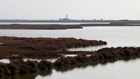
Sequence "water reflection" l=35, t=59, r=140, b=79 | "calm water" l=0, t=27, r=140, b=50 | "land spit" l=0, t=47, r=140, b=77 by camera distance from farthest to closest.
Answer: "calm water" l=0, t=27, r=140, b=50 → "land spit" l=0, t=47, r=140, b=77 → "water reflection" l=35, t=59, r=140, b=79

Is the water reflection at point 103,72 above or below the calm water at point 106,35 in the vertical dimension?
above

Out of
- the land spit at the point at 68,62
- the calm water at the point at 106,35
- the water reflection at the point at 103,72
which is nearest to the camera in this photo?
the water reflection at the point at 103,72

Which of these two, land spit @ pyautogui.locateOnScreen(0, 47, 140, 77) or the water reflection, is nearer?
the water reflection

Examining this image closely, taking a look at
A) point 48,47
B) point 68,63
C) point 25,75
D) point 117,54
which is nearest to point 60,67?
point 68,63

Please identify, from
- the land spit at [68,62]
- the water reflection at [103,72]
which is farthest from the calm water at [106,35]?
the water reflection at [103,72]

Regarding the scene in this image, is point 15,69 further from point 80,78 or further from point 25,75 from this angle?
point 80,78

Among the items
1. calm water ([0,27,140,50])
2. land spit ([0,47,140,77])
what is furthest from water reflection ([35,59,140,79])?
calm water ([0,27,140,50])

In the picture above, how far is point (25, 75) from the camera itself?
31234mm

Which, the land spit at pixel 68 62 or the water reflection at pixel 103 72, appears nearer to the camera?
the water reflection at pixel 103 72

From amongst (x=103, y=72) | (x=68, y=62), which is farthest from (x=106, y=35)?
(x=103, y=72)

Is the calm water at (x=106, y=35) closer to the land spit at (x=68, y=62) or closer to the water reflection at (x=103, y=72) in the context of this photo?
the land spit at (x=68, y=62)

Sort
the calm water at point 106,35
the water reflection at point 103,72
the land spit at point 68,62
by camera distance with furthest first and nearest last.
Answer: the calm water at point 106,35
the land spit at point 68,62
the water reflection at point 103,72

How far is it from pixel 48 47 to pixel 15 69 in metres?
19.4

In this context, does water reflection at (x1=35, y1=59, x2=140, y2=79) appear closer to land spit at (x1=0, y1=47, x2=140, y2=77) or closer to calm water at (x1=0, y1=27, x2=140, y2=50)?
land spit at (x1=0, y1=47, x2=140, y2=77)
